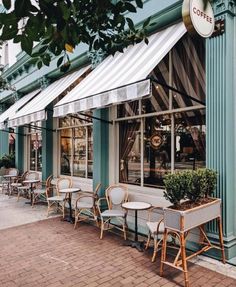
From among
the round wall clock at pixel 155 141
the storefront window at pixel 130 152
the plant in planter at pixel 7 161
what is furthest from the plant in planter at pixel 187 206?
the plant in planter at pixel 7 161

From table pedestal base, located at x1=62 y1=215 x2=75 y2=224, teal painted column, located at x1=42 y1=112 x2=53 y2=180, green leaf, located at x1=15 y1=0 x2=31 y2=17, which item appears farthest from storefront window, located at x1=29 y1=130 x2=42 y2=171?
green leaf, located at x1=15 y1=0 x2=31 y2=17

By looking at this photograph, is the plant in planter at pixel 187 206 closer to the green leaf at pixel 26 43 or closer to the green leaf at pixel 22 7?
the green leaf at pixel 26 43

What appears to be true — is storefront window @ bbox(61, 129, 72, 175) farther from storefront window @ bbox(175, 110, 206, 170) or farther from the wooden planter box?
the wooden planter box

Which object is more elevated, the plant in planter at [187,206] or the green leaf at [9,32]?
the green leaf at [9,32]

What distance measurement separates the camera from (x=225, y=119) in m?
4.54

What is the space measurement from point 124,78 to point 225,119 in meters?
1.85

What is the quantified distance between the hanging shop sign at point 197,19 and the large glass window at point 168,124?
39.0 inches

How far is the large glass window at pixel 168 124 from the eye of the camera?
5.47 m

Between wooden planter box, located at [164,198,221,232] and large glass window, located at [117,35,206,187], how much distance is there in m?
1.34

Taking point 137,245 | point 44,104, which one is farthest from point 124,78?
point 44,104

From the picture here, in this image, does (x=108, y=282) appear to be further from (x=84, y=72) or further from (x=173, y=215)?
(x=84, y=72)

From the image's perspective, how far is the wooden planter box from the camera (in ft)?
12.4

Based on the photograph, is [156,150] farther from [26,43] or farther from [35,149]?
[35,149]

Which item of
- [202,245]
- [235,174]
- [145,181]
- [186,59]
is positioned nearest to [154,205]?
[145,181]
